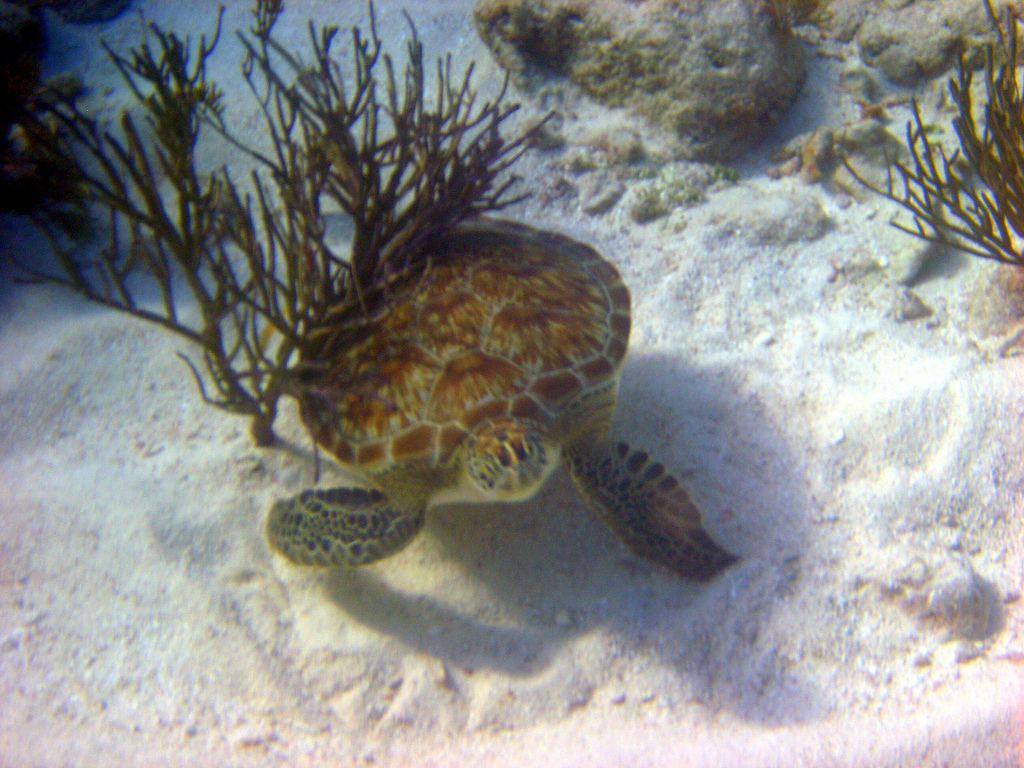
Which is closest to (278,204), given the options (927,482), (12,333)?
(12,333)

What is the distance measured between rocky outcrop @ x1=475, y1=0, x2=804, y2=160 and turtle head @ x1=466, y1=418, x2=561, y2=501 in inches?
111

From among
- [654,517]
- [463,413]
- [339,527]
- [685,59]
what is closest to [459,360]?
[463,413]

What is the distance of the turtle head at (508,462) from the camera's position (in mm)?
1771

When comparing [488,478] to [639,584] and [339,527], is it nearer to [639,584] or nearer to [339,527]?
[339,527]

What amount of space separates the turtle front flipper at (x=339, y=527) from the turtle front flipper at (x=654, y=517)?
702mm

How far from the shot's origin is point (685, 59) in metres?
3.67

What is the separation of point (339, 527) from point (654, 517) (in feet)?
3.90

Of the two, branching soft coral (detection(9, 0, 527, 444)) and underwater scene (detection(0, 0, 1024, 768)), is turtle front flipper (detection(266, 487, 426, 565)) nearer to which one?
underwater scene (detection(0, 0, 1024, 768))

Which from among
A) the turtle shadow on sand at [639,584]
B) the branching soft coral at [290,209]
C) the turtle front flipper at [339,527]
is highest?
the branching soft coral at [290,209]

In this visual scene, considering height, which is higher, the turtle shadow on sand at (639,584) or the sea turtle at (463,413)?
the sea turtle at (463,413)

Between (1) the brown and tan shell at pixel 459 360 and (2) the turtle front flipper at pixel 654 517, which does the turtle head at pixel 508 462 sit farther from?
(2) the turtle front flipper at pixel 654 517

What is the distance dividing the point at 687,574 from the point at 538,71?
12.3ft

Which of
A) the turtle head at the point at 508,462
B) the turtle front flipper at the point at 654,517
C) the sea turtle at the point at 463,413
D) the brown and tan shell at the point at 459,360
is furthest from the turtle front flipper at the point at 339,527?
the turtle front flipper at the point at 654,517

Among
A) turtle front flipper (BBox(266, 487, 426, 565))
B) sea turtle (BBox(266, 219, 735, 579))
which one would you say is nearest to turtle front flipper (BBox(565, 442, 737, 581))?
sea turtle (BBox(266, 219, 735, 579))
